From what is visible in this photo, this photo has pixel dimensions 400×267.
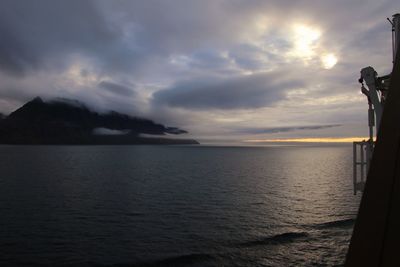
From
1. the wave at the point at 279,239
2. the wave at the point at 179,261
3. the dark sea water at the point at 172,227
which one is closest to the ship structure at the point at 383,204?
the dark sea water at the point at 172,227

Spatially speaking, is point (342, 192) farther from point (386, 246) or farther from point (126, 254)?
point (386, 246)

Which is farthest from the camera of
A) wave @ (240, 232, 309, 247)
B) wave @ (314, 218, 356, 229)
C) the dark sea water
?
wave @ (314, 218, 356, 229)

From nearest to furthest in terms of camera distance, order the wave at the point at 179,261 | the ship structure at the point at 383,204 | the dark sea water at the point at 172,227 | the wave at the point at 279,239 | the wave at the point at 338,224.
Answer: the ship structure at the point at 383,204, the wave at the point at 179,261, the dark sea water at the point at 172,227, the wave at the point at 279,239, the wave at the point at 338,224

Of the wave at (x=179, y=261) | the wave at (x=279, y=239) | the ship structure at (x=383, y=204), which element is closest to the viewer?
the ship structure at (x=383, y=204)

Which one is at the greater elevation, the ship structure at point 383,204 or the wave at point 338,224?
the ship structure at point 383,204

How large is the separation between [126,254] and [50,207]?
24466 mm

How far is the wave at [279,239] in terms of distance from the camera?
31817 mm

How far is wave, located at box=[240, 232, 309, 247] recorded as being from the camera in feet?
104

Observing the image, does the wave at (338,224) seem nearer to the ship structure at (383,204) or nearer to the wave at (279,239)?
the wave at (279,239)

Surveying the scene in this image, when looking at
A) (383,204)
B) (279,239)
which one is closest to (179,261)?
(279,239)

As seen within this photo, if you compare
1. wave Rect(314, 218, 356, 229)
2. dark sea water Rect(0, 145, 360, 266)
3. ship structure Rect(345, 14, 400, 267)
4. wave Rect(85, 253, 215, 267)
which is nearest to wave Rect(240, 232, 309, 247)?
dark sea water Rect(0, 145, 360, 266)

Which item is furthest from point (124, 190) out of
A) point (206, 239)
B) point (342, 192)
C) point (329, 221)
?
point (342, 192)

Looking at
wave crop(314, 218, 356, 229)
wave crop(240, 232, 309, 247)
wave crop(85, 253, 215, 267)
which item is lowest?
wave crop(85, 253, 215, 267)

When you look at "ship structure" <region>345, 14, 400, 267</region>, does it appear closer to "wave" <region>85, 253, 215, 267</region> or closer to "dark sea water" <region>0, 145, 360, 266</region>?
"dark sea water" <region>0, 145, 360, 266</region>
